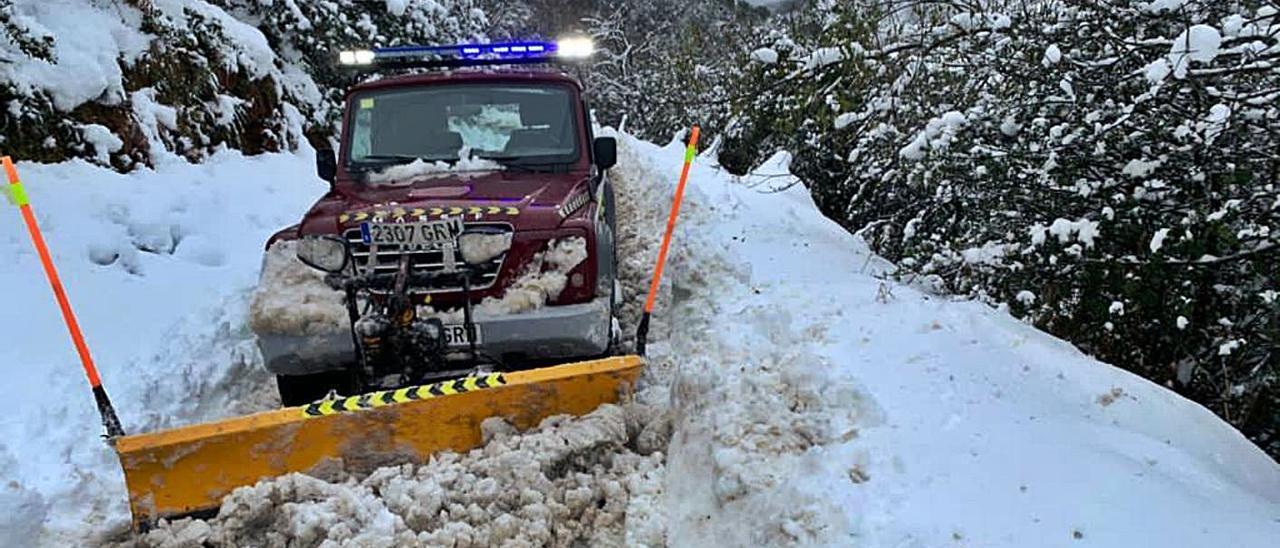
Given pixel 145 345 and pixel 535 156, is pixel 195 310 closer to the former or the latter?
pixel 145 345

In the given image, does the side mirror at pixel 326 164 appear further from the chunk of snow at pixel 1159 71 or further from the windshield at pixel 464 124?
the chunk of snow at pixel 1159 71

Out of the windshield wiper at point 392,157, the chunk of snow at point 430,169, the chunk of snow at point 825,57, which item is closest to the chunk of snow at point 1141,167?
the chunk of snow at point 825,57

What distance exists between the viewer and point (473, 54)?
6066mm

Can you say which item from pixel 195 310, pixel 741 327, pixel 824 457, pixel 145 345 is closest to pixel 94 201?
pixel 195 310

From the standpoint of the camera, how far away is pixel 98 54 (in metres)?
8.30

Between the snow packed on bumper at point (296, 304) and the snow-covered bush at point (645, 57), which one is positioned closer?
the snow packed on bumper at point (296, 304)

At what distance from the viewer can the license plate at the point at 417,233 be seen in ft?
14.6

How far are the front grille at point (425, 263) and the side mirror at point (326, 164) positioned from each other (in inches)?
48.1

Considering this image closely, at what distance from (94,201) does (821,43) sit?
563 centimetres

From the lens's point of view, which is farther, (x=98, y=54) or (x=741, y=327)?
(x=98, y=54)

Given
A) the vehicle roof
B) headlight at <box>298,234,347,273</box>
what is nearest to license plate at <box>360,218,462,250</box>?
headlight at <box>298,234,347,273</box>

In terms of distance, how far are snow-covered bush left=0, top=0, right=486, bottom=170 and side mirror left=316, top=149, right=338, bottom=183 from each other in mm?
3198

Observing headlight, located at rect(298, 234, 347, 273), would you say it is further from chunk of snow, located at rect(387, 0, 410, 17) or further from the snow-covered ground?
chunk of snow, located at rect(387, 0, 410, 17)

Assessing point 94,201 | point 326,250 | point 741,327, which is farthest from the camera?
point 94,201
